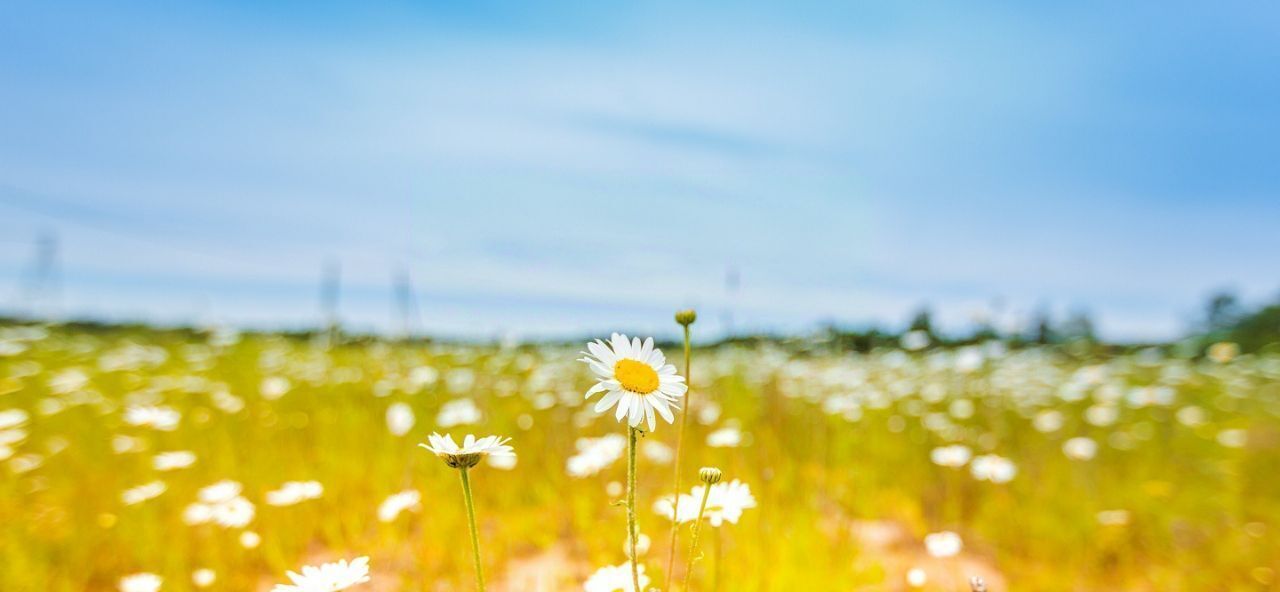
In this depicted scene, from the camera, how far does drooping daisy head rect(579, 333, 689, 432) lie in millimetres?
1100

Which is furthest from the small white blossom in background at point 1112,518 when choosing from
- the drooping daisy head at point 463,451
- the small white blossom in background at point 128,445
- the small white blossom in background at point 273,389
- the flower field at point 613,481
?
the small white blossom in background at point 128,445

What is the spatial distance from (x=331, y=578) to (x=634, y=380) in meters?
0.64

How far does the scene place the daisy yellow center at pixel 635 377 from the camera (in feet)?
3.68

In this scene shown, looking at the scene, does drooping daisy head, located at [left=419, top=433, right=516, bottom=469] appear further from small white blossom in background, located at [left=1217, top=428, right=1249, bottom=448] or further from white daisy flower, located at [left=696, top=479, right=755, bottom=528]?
small white blossom in background, located at [left=1217, top=428, right=1249, bottom=448]

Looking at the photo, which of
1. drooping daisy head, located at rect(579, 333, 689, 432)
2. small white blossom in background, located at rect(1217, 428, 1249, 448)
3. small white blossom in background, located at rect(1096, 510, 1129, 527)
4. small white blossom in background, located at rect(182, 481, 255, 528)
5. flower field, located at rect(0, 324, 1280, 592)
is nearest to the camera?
drooping daisy head, located at rect(579, 333, 689, 432)

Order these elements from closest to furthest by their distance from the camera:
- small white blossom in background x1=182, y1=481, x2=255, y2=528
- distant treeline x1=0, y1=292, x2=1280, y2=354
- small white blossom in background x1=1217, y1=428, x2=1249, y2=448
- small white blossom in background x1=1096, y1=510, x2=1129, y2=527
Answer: small white blossom in background x1=182, y1=481, x2=255, y2=528
small white blossom in background x1=1096, y1=510, x2=1129, y2=527
small white blossom in background x1=1217, y1=428, x2=1249, y2=448
distant treeline x1=0, y1=292, x2=1280, y2=354

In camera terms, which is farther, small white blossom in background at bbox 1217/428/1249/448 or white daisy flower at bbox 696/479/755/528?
small white blossom in background at bbox 1217/428/1249/448

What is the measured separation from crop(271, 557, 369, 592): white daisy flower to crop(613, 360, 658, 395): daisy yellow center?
52cm

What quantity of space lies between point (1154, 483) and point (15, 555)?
5981mm

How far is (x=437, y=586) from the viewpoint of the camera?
2.72 meters

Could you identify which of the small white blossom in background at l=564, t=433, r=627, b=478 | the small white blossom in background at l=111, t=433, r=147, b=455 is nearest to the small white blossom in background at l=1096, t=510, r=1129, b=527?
the small white blossom in background at l=564, t=433, r=627, b=478

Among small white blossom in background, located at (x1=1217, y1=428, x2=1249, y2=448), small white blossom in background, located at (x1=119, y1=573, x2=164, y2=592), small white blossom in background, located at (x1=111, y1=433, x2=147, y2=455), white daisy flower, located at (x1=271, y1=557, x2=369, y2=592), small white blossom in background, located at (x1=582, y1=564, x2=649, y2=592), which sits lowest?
small white blossom in background, located at (x1=1217, y1=428, x2=1249, y2=448)

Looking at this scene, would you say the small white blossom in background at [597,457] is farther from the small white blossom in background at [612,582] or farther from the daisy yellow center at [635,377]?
the daisy yellow center at [635,377]

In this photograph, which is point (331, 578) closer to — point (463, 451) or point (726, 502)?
point (463, 451)
